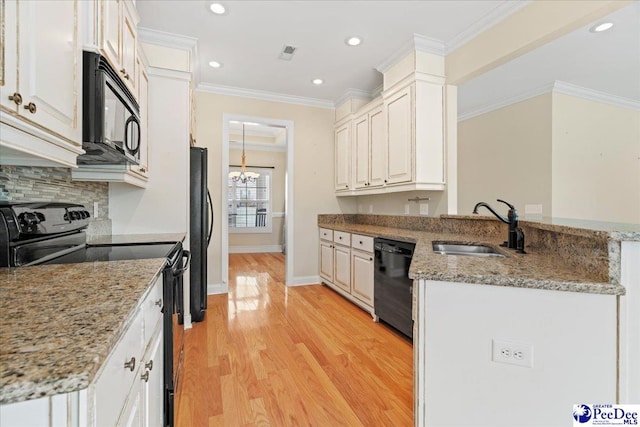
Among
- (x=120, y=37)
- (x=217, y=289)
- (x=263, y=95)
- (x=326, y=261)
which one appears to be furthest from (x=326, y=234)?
(x=120, y=37)

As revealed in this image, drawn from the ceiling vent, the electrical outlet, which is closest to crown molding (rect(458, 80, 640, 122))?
the ceiling vent

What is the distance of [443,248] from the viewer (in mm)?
2182

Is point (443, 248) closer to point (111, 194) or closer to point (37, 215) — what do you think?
point (37, 215)

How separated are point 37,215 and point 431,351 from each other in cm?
182

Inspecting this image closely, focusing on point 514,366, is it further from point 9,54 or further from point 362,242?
point 362,242

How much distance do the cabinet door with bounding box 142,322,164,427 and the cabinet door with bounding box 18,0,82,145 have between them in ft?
2.77

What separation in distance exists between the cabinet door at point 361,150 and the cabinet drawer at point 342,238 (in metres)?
0.67

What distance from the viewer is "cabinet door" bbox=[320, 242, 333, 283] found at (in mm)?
4070

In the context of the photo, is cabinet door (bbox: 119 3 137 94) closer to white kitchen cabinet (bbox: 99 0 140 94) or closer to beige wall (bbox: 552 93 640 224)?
white kitchen cabinet (bbox: 99 0 140 94)

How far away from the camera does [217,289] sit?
391cm

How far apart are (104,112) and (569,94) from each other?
16.6 ft

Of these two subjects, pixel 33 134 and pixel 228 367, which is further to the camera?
pixel 228 367

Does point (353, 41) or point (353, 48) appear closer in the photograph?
point (353, 41)

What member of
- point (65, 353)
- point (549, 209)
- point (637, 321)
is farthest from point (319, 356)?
point (549, 209)
